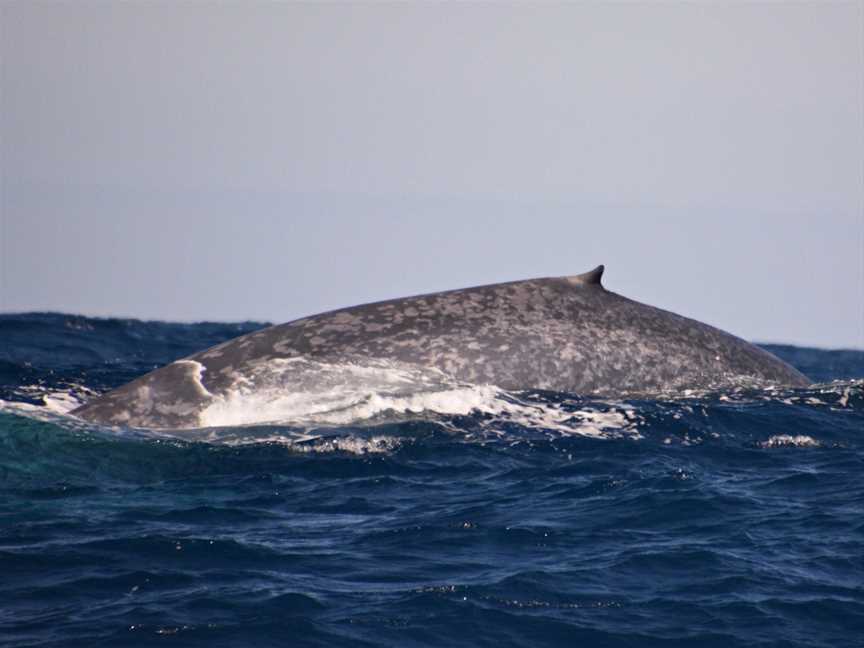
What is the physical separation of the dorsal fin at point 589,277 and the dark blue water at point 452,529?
6.40 ft

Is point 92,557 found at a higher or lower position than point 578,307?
lower

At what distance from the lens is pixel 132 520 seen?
38.8ft

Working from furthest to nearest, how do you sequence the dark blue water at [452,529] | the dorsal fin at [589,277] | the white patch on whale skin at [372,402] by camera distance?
the dorsal fin at [589,277] → the white patch on whale skin at [372,402] → the dark blue water at [452,529]

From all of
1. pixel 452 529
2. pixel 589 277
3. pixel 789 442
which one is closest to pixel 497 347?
pixel 589 277

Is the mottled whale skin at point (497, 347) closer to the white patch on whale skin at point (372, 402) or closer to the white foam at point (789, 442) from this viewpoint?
the white patch on whale skin at point (372, 402)

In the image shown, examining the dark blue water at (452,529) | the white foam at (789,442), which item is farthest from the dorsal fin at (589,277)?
the white foam at (789,442)

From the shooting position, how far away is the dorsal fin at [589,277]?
17.5m

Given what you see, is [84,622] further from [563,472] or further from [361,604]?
[563,472]

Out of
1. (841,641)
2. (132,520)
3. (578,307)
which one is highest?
(578,307)

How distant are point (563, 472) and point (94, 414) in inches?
229

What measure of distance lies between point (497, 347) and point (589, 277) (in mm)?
1860

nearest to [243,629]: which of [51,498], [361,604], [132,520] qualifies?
[361,604]

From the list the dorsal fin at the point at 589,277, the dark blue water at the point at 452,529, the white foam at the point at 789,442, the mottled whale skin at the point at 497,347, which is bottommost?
the dark blue water at the point at 452,529

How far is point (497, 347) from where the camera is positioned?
16.6 meters
